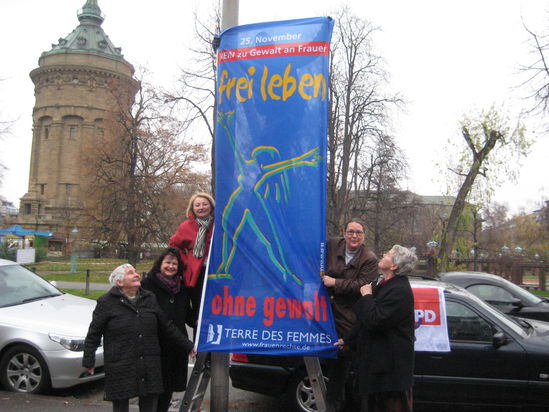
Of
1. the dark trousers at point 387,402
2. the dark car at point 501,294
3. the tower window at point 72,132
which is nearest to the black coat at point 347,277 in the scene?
the dark trousers at point 387,402

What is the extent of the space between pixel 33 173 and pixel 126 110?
4914 cm

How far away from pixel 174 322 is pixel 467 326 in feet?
11.2

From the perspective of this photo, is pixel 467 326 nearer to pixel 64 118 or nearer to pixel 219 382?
pixel 219 382

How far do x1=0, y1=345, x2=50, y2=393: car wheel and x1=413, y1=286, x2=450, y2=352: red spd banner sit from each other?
4517 mm

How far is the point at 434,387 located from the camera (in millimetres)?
5336

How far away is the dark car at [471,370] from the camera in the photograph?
5.28m

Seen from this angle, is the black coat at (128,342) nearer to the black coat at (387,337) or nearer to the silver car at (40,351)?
the black coat at (387,337)

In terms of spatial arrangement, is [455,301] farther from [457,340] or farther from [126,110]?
[126,110]

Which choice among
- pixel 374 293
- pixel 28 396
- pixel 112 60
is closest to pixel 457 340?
pixel 374 293

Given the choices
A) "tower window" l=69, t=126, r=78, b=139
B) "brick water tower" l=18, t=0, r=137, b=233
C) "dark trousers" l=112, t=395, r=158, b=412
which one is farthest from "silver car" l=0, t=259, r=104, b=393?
"tower window" l=69, t=126, r=78, b=139

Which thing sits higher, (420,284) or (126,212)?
(126,212)

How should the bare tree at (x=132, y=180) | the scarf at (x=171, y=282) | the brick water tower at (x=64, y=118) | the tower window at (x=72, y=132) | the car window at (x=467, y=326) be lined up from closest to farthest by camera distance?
the scarf at (x=171, y=282) → the car window at (x=467, y=326) → the bare tree at (x=132, y=180) → the brick water tower at (x=64, y=118) → the tower window at (x=72, y=132)

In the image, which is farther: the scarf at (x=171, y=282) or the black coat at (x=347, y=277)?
the scarf at (x=171, y=282)

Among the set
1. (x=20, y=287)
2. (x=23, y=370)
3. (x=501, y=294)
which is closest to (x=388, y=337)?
(x=23, y=370)
